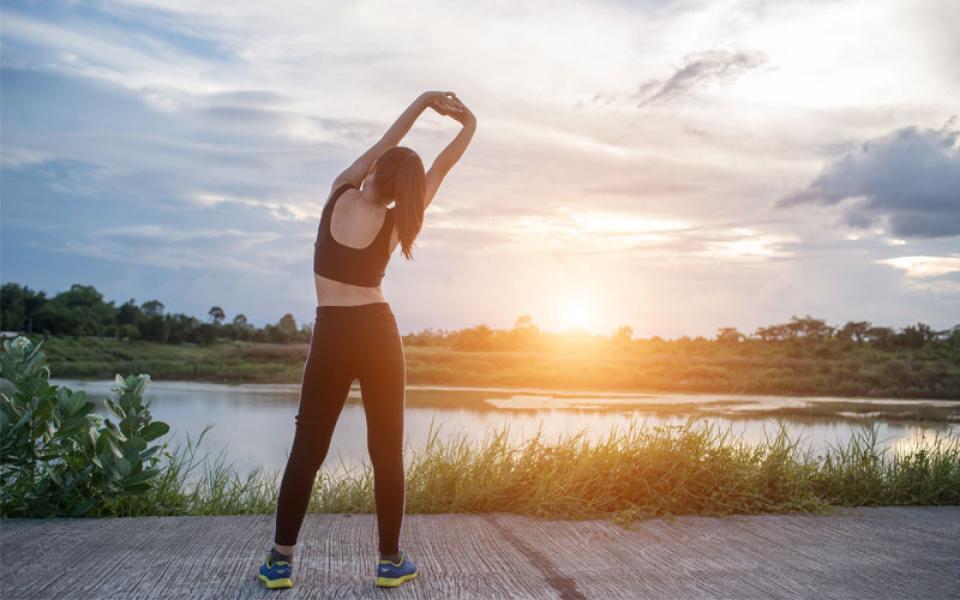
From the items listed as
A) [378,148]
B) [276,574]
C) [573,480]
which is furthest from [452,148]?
[573,480]

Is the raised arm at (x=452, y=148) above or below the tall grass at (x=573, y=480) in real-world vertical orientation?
above

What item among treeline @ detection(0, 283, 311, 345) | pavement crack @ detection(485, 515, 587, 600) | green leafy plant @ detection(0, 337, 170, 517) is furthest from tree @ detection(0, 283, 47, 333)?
pavement crack @ detection(485, 515, 587, 600)

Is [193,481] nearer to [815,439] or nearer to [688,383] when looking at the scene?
[815,439]

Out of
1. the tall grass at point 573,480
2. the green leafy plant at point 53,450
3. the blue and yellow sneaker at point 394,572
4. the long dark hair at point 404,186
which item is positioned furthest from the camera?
the tall grass at point 573,480

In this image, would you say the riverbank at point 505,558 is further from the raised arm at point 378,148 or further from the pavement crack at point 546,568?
the raised arm at point 378,148

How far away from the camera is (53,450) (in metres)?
4.41

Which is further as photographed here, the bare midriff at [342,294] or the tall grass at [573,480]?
the tall grass at [573,480]

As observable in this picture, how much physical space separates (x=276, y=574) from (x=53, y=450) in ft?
6.67

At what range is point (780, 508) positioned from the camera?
4855 millimetres

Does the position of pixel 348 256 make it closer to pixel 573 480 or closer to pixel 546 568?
pixel 546 568

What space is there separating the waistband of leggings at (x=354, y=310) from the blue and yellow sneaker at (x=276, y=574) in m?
1.05

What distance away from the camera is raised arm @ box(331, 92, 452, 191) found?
3229 mm

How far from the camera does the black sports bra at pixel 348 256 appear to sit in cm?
315

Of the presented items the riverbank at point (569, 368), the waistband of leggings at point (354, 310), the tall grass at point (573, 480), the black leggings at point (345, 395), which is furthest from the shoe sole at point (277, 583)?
the riverbank at point (569, 368)
